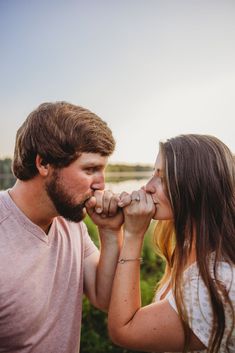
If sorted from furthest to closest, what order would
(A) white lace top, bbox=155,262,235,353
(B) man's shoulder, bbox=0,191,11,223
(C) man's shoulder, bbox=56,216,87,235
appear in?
(C) man's shoulder, bbox=56,216,87,235
(B) man's shoulder, bbox=0,191,11,223
(A) white lace top, bbox=155,262,235,353

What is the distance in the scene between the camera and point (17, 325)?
2.17 m

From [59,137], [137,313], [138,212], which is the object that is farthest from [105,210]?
[137,313]

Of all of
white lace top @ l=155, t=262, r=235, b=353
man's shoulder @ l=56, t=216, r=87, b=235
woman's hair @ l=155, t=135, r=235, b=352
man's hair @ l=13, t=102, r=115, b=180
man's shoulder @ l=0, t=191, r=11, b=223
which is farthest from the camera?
man's shoulder @ l=56, t=216, r=87, b=235

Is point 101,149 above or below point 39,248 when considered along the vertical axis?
above

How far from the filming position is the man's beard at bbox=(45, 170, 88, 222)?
2400 mm

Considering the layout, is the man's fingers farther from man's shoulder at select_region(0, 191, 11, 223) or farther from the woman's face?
man's shoulder at select_region(0, 191, 11, 223)

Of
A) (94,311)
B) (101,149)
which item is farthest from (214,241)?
(94,311)

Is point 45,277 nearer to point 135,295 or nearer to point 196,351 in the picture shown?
point 135,295

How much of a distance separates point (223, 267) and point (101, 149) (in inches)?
37.7

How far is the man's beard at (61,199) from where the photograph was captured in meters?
2.40

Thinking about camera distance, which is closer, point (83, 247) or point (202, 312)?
point (202, 312)

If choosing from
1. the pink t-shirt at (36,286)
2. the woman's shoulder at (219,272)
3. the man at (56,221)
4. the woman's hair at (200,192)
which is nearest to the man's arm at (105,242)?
the man at (56,221)

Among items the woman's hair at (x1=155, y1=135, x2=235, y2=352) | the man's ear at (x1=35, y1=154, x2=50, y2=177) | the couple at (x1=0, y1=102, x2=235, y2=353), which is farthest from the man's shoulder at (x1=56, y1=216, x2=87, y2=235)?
the woman's hair at (x1=155, y1=135, x2=235, y2=352)

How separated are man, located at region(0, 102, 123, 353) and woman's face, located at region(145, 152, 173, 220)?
0.25 meters
